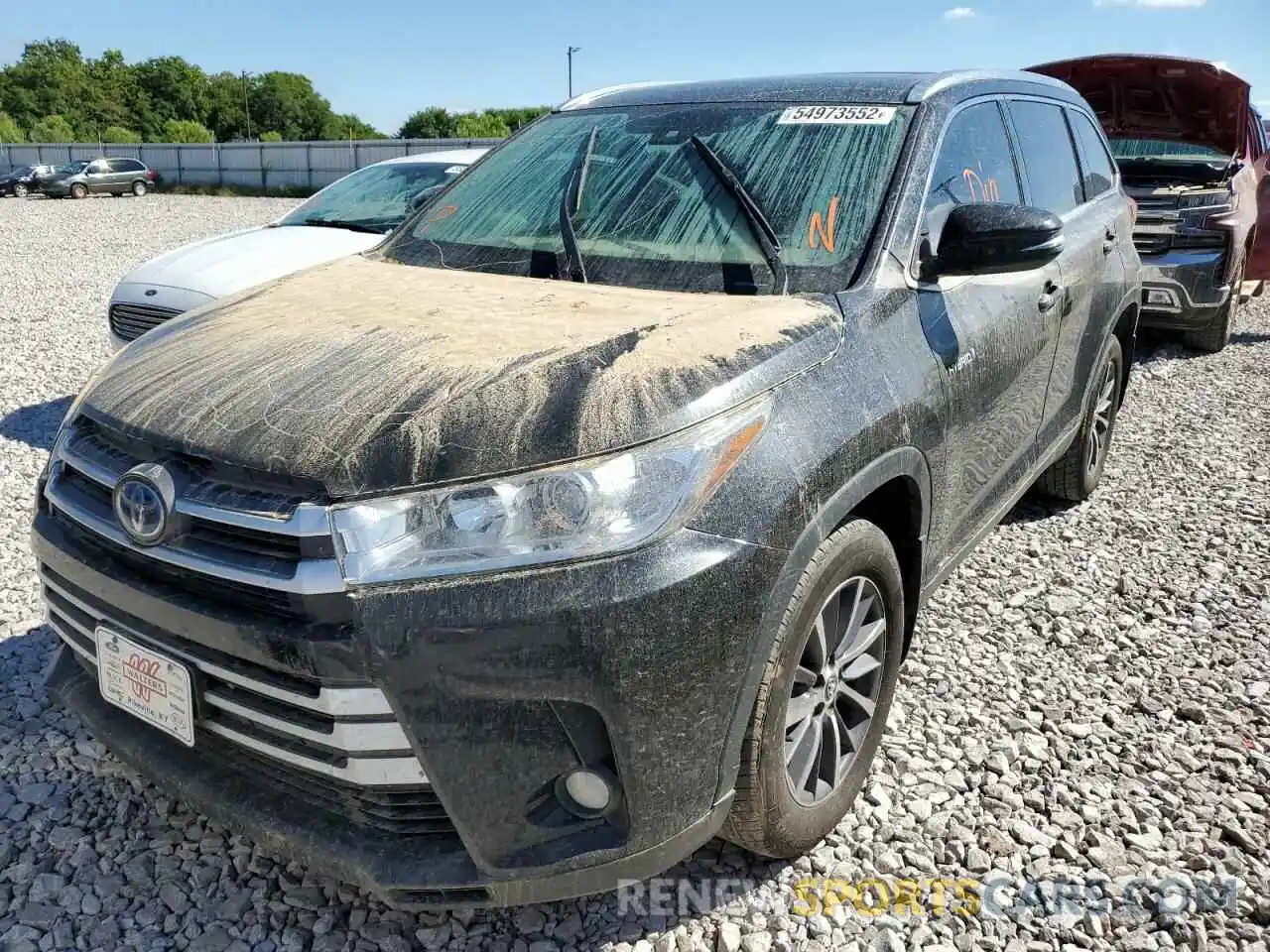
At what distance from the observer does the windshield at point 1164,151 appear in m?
8.12

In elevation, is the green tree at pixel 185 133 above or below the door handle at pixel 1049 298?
above

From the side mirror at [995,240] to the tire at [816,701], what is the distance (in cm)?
80

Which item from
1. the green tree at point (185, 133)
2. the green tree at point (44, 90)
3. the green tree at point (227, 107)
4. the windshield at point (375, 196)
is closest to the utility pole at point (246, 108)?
the green tree at point (227, 107)

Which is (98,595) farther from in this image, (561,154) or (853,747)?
(561,154)

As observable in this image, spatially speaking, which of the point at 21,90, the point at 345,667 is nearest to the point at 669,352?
the point at 345,667

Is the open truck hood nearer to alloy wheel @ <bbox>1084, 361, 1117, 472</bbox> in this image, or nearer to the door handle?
alloy wheel @ <bbox>1084, 361, 1117, 472</bbox>

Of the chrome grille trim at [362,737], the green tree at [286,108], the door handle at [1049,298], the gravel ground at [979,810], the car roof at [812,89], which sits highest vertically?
the green tree at [286,108]

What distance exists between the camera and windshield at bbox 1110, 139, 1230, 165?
8117 millimetres

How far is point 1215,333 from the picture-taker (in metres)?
8.18

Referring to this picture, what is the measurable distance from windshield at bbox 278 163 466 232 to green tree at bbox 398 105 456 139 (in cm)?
8376

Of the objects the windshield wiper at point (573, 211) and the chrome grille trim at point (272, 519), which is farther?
the windshield wiper at point (573, 211)

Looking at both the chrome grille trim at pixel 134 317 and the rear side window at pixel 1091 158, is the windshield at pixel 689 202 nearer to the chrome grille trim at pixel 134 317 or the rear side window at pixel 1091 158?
the rear side window at pixel 1091 158

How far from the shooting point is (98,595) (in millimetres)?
2094

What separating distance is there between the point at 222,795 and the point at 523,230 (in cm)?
187
